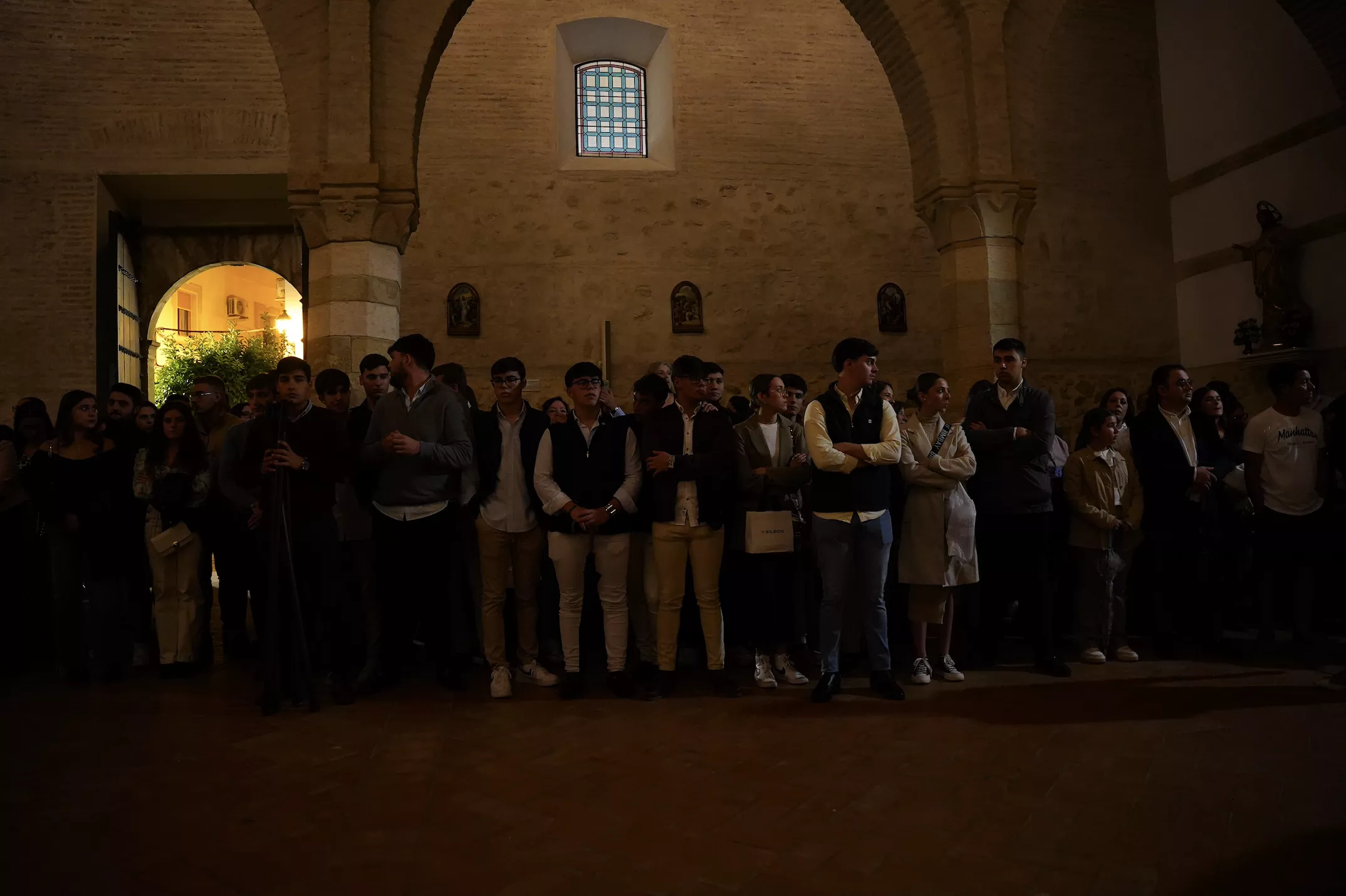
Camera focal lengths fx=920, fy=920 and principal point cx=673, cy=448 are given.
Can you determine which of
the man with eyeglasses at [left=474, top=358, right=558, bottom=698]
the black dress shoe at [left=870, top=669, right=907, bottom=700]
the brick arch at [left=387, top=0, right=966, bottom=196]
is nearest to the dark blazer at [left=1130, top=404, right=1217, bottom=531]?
the black dress shoe at [left=870, top=669, right=907, bottom=700]

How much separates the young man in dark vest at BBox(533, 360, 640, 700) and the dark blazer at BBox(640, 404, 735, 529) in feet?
0.50

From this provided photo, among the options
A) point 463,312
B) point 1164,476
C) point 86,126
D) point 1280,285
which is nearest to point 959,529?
point 1164,476

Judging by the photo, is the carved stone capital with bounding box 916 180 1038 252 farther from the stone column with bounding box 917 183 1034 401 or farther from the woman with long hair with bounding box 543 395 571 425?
the woman with long hair with bounding box 543 395 571 425

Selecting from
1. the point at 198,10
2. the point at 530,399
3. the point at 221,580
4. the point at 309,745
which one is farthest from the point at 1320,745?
the point at 198,10

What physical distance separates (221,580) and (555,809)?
385cm

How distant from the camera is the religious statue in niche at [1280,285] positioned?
37.7 ft

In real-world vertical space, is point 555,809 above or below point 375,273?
below

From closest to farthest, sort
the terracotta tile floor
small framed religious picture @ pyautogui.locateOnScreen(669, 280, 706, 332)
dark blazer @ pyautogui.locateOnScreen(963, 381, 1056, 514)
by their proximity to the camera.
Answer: the terracotta tile floor, dark blazer @ pyautogui.locateOnScreen(963, 381, 1056, 514), small framed religious picture @ pyautogui.locateOnScreen(669, 280, 706, 332)

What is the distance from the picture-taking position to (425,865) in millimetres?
2771

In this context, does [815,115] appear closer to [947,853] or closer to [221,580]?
[221,580]

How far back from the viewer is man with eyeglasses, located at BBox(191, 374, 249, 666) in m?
5.75

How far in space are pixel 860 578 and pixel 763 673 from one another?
762 millimetres

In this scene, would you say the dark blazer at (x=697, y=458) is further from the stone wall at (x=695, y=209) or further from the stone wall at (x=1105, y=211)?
the stone wall at (x=1105, y=211)

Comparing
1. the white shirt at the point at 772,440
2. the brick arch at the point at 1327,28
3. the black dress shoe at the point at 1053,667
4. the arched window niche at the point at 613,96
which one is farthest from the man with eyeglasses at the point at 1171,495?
the arched window niche at the point at 613,96
